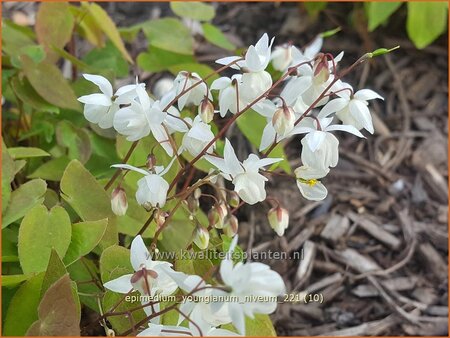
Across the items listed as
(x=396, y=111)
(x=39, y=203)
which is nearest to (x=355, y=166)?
(x=396, y=111)

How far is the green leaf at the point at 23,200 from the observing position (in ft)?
4.01

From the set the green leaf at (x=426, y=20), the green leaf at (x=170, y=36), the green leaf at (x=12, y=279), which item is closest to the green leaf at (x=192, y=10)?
the green leaf at (x=170, y=36)

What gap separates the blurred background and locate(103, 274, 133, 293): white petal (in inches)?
24.6

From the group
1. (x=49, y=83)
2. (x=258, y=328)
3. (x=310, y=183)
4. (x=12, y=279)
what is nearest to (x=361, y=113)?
(x=310, y=183)

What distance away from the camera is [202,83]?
44.6 inches

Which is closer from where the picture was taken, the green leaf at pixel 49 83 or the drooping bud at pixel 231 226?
the drooping bud at pixel 231 226

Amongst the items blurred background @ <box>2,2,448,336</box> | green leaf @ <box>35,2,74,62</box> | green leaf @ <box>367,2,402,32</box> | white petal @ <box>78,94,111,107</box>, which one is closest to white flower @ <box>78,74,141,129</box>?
white petal @ <box>78,94,111,107</box>

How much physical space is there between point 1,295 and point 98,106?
374 mm

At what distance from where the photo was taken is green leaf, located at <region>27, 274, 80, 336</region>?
931 mm

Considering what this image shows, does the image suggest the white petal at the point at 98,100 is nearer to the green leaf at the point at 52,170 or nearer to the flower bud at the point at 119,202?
the flower bud at the point at 119,202

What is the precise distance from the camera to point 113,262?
3.57ft

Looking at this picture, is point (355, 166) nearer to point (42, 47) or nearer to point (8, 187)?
point (42, 47)

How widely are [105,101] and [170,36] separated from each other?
72cm

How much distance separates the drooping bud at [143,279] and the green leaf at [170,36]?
0.88 meters
